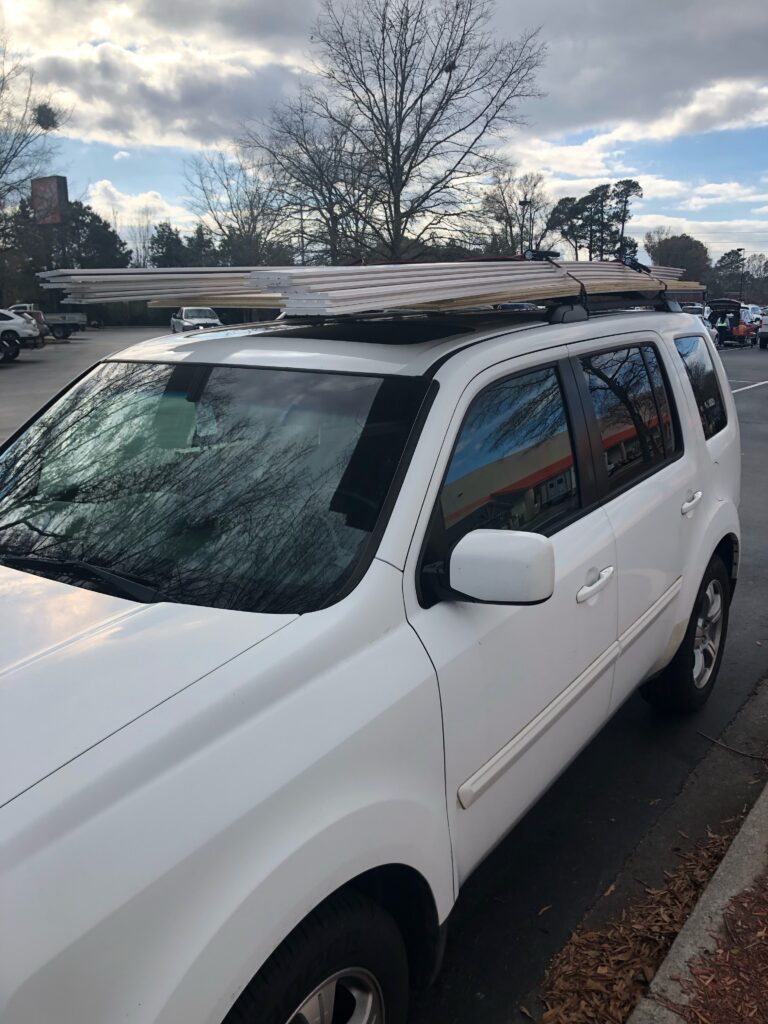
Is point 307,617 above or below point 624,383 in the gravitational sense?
below

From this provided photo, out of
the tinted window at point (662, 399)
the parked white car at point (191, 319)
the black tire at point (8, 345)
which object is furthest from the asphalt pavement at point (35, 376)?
the tinted window at point (662, 399)

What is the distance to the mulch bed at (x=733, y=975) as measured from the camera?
2.23 m

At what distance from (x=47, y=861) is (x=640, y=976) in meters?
1.99

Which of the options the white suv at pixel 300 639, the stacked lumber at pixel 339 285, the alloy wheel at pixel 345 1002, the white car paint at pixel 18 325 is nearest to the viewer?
the white suv at pixel 300 639

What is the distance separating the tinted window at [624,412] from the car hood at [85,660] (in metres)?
1.64

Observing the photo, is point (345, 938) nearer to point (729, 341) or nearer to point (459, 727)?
point (459, 727)

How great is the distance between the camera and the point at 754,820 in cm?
305

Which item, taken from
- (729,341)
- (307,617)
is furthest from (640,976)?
(729,341)

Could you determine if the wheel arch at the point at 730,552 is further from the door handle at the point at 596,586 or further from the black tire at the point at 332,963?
the black tire at the point at 332,963

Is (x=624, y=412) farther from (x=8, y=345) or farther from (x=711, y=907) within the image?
(x=8, y=345)

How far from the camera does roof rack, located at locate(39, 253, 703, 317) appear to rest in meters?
2.12

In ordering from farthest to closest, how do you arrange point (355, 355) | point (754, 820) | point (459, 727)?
point (754, 820) < point (355, 355) < point (459, 727)

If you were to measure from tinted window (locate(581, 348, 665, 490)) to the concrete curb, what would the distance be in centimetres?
136

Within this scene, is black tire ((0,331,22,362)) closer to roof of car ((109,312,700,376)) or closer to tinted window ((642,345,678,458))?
roof of car ((109,312,700,376))
